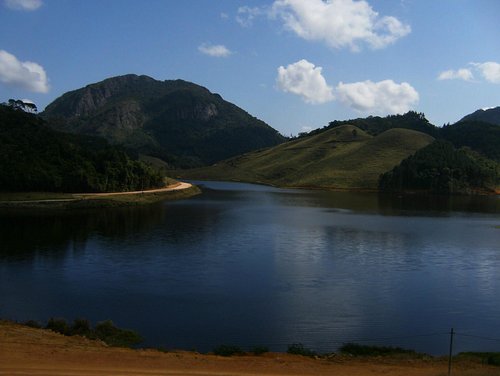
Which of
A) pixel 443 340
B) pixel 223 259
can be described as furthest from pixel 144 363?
pixel 223 259

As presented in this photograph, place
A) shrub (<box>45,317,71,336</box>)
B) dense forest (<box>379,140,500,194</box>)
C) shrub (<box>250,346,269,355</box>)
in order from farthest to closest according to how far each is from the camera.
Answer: dense forest (<box>379,140,500,194</box>) < shrub (<box>45,317,71,336</box>) < shrub (<box>250,346,269,355</box>)

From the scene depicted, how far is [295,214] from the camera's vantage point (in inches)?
3994

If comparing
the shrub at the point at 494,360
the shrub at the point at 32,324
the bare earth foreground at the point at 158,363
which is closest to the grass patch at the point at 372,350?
the bare earth foreground at the point at 158,363

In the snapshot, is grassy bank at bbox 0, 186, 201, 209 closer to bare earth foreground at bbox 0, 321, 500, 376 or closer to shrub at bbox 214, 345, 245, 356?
bare earth foreground at bbox 0, 321, 500, 376

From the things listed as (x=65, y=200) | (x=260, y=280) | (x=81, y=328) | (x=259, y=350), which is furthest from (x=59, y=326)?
(x=65, y=200)

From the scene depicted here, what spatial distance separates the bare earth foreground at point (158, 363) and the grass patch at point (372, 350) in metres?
1.16

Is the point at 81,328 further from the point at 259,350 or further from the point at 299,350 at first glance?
the point at 299,350

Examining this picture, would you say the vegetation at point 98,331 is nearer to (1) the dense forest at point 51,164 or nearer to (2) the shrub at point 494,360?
(2) the shrub at point 494,360

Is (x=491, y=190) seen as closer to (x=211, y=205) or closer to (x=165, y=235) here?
(x=211, y=205)

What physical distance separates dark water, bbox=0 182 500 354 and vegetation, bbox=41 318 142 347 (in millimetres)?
1385

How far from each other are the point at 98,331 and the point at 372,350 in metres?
16.4

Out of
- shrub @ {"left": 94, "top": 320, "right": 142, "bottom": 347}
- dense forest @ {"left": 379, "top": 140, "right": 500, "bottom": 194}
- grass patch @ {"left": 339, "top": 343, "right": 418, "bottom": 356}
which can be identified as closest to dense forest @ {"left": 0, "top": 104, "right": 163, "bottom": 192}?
shrub @ {"left": 94, "top": 320, "right": 142, "bottom": 347}

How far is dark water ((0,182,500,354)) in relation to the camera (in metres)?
32.0

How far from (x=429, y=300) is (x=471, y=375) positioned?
17163 mm
